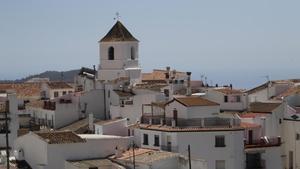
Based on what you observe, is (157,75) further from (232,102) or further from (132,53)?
(232,102)

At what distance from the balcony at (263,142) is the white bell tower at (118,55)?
20369 millimetres

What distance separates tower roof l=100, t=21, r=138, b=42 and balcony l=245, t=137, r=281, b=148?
71.4 feet

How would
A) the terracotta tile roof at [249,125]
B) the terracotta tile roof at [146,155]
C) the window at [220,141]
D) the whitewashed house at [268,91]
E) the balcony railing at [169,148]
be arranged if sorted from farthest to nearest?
the whitewashed house at [268,91] < the terracotta tile roof at [249,125] < the window at [220,141] < the balcony railing at [169,148] < the terracotta tile roof at [146,155]

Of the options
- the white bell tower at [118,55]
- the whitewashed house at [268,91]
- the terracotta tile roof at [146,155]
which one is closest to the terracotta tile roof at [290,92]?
the whitewashed house at [268,91]

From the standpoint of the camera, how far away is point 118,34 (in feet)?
216

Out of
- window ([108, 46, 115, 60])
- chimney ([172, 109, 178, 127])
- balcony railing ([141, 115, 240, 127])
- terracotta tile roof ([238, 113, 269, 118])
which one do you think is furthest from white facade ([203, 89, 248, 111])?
window ([108, 46, 115, 60])

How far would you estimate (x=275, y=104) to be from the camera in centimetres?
5162

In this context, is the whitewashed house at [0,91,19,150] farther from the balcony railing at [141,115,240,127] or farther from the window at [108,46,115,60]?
the window at [108,46,115,60]

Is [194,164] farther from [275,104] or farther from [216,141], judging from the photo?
[275,104]

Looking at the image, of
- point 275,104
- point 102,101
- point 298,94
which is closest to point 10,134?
point 102,101

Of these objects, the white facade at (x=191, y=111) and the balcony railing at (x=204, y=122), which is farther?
the white facade at (x=191, y=111)

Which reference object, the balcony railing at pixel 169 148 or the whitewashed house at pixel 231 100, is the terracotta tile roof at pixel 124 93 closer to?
the whitewashed house at pixel 231 100

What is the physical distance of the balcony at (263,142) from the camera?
45812 mm

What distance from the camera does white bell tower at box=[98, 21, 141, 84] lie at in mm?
65625
